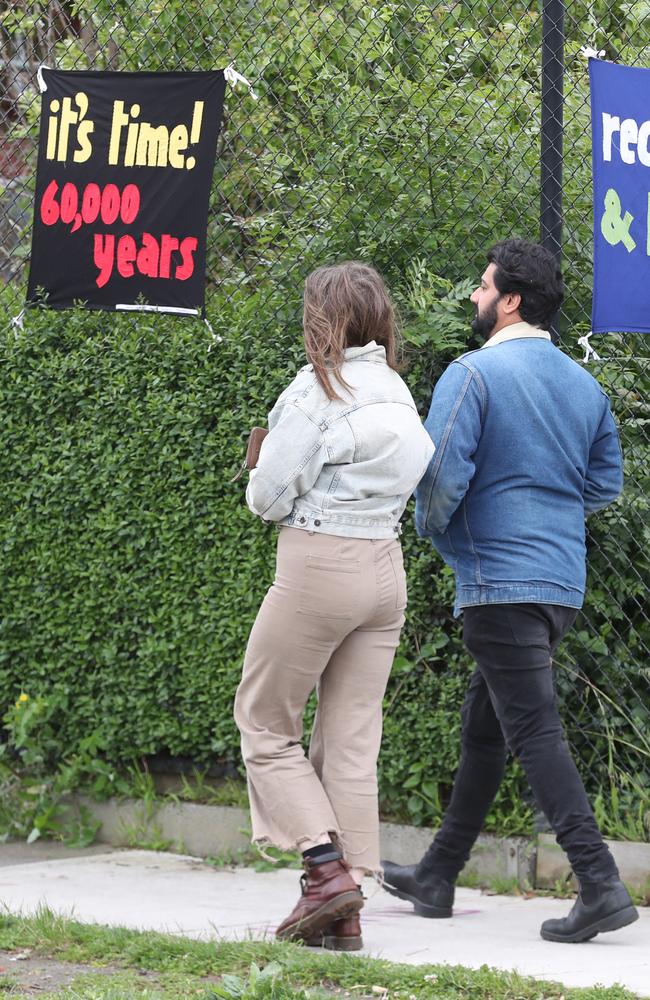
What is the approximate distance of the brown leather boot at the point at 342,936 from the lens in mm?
4148

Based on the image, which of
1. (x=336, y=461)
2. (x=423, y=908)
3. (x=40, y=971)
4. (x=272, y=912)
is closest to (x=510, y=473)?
(x=336, y=461)

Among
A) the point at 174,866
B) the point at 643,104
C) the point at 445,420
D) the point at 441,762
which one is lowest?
the point at 174,866

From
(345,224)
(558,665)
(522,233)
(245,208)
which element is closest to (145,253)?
(245,208)

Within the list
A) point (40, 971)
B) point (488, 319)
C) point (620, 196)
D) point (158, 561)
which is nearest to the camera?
point (40, 971)

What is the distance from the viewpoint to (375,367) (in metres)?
4.23

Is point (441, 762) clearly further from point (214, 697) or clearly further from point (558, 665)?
point (214, 697)

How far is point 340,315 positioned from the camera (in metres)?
4.16

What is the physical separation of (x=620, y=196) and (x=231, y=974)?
2.84 m

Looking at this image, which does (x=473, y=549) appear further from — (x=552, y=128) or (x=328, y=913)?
(x=552, y=128)

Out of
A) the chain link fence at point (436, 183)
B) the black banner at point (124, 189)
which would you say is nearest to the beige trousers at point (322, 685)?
the chain link fence at point (436, 183)

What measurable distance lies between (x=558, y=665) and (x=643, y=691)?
325mm

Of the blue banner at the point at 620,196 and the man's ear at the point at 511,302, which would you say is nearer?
the man's ear at the point at 511,302

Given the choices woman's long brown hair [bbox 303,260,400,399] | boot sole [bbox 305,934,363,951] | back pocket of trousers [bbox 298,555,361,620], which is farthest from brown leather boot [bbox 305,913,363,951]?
woman's long brown hair [bbox 303,260,400,399]

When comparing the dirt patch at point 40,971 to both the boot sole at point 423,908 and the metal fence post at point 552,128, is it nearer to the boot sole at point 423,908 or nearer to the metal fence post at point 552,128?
the boot sole at point 423,908
